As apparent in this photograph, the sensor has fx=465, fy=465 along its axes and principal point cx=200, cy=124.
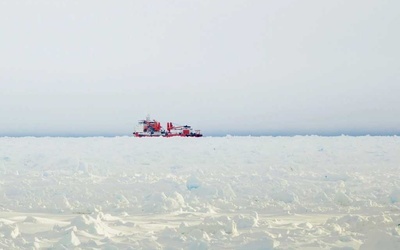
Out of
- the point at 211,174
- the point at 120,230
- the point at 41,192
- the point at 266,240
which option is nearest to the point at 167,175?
the point at 211,174

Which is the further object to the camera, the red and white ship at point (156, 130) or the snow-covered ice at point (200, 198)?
the red and white ship at point (156, 130)

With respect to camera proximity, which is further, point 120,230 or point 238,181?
point 238,181

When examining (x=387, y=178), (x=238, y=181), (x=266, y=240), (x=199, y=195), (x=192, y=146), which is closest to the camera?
(x=266, y=240)

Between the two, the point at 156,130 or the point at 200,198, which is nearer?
the point at 200,198

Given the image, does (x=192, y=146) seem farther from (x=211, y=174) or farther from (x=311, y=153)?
(x=211, y=174)

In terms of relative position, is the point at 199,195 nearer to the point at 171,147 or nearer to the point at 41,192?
the point at 41,192

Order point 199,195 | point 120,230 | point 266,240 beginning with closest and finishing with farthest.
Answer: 1. point 266,240
2. point 120,230
3. point 199,195

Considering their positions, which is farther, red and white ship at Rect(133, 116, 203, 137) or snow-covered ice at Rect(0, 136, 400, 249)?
red and white ship at Rect(133, 116, 203, 137)
